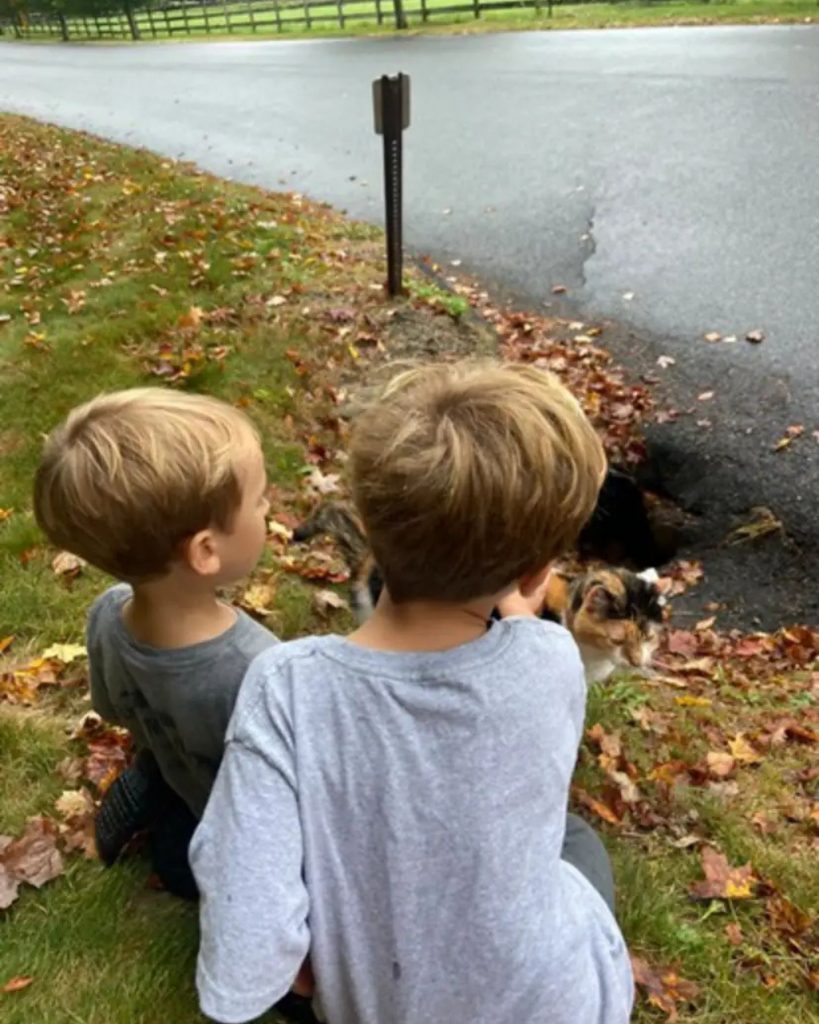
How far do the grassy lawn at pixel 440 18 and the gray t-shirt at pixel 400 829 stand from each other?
60.9 feet

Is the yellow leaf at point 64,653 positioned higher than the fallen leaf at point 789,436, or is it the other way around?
the yellow leaf at point 64,653

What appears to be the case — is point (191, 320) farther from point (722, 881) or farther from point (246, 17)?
point (246, 17)

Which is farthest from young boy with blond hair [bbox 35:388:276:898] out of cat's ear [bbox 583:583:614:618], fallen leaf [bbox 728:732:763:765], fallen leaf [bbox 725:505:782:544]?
fallen leaf [bbox 725:505:782:544]

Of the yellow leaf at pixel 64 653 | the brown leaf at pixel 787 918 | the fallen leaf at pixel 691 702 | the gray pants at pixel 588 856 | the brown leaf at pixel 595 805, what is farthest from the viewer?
the fallen leaf at pixel 691 702

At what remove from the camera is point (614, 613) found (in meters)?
3.43

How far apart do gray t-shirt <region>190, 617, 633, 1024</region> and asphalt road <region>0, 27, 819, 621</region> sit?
136 inches

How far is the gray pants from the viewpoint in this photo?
2.13 meters

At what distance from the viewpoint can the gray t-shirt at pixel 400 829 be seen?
143 cm

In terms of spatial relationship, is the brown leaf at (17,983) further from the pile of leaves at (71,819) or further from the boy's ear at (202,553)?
the boy's ear at (202,553)

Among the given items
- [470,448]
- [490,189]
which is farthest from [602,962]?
[490,189]

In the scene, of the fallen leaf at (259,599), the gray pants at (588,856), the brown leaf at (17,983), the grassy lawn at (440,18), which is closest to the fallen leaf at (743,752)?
the gray pants at (588,856)

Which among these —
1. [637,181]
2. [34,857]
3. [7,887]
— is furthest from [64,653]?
[637,181]

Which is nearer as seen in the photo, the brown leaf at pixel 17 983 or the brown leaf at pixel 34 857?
the brown leaf at pixel 17 983

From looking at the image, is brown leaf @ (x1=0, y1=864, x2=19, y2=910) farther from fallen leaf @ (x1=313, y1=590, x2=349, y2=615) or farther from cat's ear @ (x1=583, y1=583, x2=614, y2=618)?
cat's ear @ (x1=583, y1=583, x2=614, y2=618)
